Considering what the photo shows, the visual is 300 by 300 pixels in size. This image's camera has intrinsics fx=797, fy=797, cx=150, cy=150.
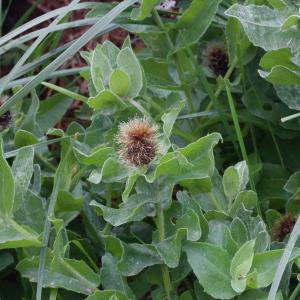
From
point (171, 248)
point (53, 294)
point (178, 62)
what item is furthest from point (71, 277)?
point (178, 62)

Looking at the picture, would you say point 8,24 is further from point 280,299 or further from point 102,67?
point 280,299

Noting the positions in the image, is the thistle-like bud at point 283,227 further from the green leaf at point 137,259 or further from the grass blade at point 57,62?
the grass blade at point 57,62

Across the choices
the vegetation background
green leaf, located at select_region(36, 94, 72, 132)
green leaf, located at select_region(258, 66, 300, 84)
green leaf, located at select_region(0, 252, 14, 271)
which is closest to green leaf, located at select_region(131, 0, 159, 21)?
the vegetation background

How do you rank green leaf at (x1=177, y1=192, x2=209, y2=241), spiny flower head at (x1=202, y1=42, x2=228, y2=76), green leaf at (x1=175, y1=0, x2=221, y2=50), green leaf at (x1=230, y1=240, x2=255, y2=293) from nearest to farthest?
1. green leaf at (x1=230, y1=240, x2=255, y2=293)
2. green leaf at (x1=177, y1=192, x2=209, y2=241)
3. green leaf at (x1=175, y1=0, x2=221, y2=50)
4. spiny flower head at (x1=202, y1=42, x2=228, y2=76)

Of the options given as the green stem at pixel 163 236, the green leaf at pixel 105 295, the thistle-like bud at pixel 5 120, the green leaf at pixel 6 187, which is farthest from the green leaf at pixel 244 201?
the thistle-like bud at pixel 5 120

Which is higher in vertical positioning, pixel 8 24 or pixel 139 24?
pixel 139 24

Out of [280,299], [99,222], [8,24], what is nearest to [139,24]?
[99,222]

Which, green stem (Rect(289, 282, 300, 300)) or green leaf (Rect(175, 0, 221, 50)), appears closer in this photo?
green stem (Rect(289, 282, 300, 300))

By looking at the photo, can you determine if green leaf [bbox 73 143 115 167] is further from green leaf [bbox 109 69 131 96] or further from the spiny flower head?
the spiny flower head
